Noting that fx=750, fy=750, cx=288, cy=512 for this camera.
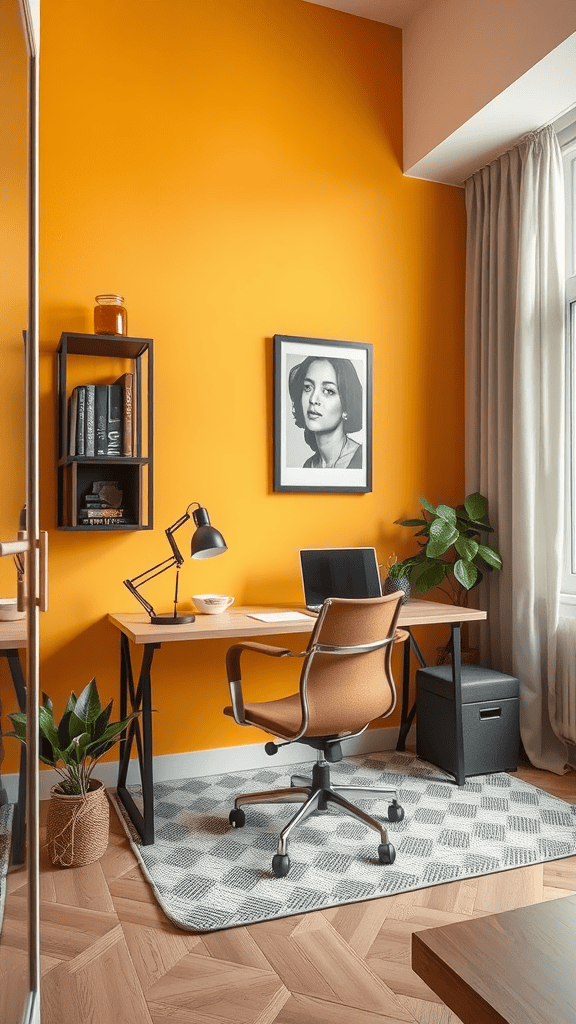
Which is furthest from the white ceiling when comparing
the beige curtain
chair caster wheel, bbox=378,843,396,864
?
chair caster wheel, bbox=378,843,396,864

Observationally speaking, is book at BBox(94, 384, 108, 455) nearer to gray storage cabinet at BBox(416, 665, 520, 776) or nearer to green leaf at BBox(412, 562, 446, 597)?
green leaf at BBox(412, 562, 446, 597)

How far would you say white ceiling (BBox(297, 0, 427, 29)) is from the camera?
3580mm

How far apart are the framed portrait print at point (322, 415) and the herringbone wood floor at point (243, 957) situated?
5.98ft

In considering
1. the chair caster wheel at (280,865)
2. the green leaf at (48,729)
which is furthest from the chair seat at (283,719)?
the green leaf at (48,729)

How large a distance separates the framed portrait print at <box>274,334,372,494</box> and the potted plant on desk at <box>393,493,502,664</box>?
38cm

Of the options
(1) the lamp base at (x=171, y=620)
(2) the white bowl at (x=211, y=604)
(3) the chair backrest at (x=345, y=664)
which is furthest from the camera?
(2) the white bowl at (x=211, y=604)

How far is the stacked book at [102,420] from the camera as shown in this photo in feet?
9.58

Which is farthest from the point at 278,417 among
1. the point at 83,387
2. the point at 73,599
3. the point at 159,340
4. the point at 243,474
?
the point at 73,599

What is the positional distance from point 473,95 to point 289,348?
4.40 feet

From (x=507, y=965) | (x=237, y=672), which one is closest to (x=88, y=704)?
(x=237, y=672)

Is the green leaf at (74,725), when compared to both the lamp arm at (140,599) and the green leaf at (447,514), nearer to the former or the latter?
the lamp arm at (140,599)

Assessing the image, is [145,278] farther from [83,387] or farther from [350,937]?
[350,937]

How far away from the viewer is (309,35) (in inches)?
141

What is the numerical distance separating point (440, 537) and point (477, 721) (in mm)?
815
